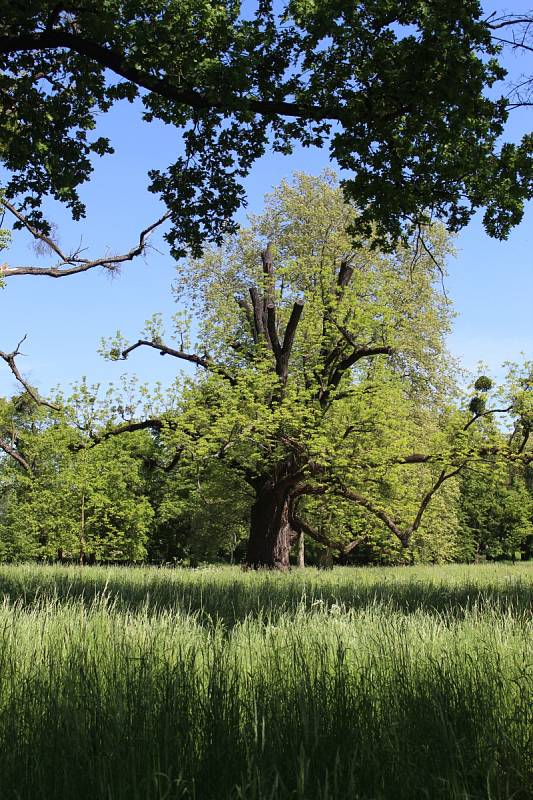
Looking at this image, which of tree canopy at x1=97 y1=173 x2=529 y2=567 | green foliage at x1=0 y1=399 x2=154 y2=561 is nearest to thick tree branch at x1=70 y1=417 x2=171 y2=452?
tree canopy at x1=97 y1=173 x2=529 y2=567

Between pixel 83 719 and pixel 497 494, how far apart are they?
48.5m

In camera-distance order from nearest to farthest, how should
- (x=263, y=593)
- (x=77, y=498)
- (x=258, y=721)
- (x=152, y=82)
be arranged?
(x=258, y=721) < (x=152, y=82) < (x=263, y=593) < (x=77, y=498)

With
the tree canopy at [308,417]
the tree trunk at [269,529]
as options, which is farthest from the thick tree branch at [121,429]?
the tree trunk at [269,529]

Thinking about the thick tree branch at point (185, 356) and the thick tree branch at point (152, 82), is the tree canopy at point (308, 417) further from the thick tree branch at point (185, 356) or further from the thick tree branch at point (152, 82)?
the thick tree branch at point (152, 82)

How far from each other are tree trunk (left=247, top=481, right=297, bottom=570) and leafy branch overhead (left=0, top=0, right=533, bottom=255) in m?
10.3

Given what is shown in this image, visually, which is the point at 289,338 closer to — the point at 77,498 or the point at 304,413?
the point at 304,413

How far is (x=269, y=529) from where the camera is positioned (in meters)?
20.0

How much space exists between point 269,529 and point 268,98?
1322 cm

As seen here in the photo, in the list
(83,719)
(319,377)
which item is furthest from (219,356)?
(83,719)

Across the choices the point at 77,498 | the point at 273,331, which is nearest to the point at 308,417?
the point at 273,331

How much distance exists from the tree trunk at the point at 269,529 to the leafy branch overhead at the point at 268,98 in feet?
33.6

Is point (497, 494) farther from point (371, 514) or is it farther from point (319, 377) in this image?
point (319, 377)

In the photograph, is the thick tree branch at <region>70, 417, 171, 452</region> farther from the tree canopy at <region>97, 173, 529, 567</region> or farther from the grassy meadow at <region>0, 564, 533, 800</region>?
the grassy meadow at <region>0, 564, 533, 800</region>

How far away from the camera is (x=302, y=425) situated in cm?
1764
